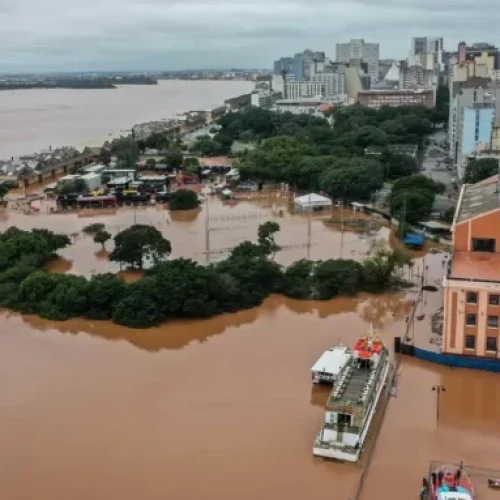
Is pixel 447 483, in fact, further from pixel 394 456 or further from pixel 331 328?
pixel 331 328

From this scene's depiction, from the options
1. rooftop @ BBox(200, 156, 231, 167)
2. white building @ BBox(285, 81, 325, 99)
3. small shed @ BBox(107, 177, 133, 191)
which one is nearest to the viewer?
small shed @ BBox(107, 177, 133, 191)

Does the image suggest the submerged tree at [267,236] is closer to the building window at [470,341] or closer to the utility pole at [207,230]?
the utility pole at [207,230]

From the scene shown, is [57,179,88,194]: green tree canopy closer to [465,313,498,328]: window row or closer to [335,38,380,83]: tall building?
[465,313,498,328]: window row

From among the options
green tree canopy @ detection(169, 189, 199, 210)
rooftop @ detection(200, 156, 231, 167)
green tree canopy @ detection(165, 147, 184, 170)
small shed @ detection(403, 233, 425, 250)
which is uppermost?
green tree canopy @ detection(165, 147, 184, 170)

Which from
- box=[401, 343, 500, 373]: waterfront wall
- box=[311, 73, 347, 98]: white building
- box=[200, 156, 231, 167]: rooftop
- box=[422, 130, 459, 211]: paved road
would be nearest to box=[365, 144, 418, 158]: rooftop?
box=[422, 130, 459, 211]: paved road

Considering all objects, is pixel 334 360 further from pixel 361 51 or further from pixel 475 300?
pixel 361 51

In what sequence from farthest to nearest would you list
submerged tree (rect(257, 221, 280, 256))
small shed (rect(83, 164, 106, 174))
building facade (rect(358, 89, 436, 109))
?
building facade (rect(358, 89, 436, 109)) → small shed (rect(83, 164, 106, 174)) → submerged tree (rect(257, 221, 280, 256))

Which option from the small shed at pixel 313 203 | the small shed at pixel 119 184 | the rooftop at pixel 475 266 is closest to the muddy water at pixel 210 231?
the small shed at pixel 313 203
